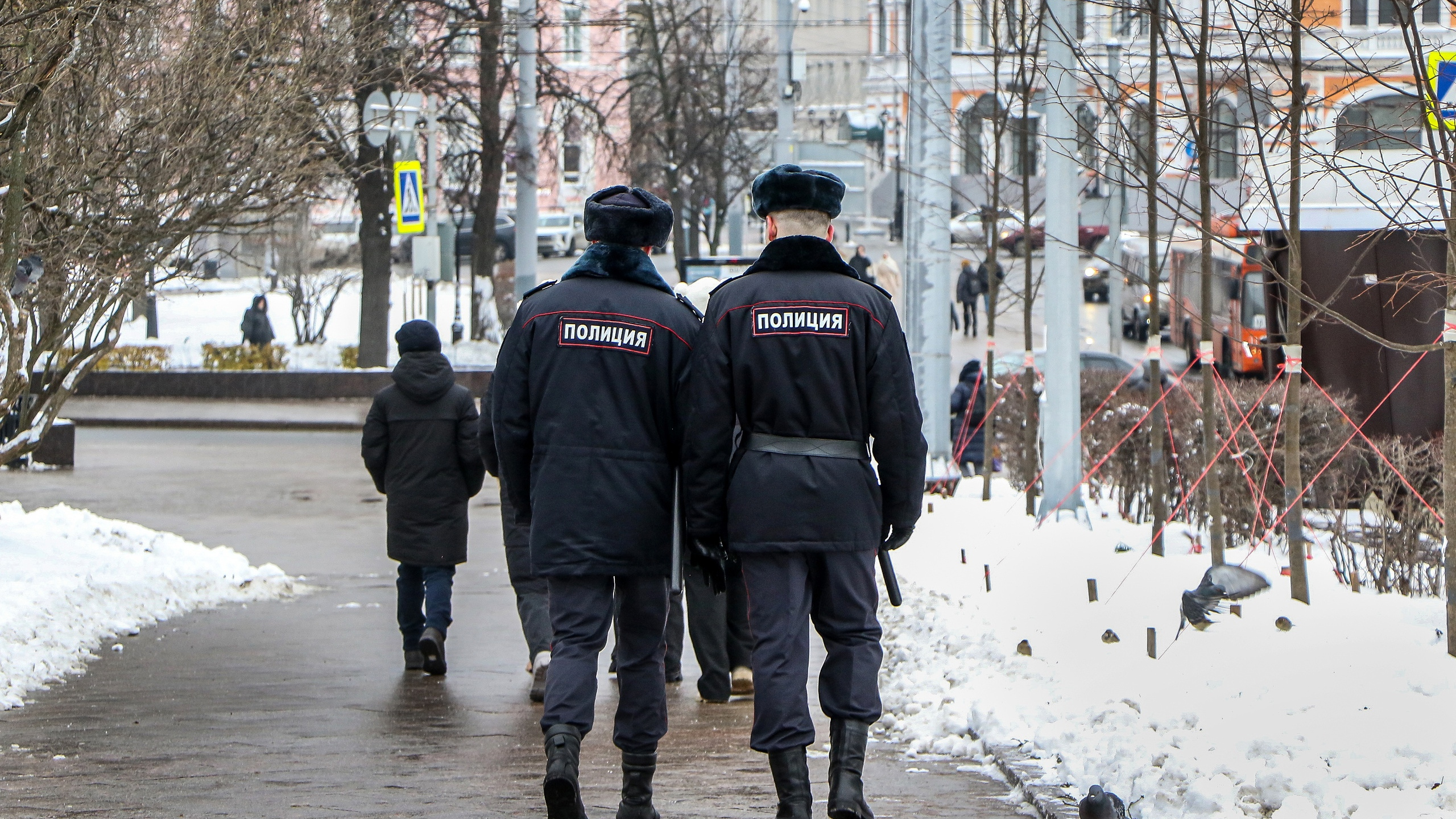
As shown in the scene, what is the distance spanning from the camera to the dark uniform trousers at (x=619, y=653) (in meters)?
Answer: 4.94

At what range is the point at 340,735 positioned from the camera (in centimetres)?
633

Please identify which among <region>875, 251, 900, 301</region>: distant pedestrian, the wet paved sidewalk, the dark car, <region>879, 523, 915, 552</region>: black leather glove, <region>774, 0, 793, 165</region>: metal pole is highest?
<region>774, 0, 793, 165</region>: metal pole

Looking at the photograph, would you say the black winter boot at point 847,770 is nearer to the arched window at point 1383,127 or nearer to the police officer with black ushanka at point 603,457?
the police officer with black ushanka at point 603,457

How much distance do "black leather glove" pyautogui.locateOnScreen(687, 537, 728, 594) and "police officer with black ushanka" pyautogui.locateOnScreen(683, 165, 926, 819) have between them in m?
0.03

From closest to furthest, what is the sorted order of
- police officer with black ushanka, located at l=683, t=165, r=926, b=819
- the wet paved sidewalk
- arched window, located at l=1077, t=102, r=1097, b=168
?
police officer with black ushanka, located at l=683, t=165, r=926, b=819 → the wet paved sidewalk → arched window, located at l=1077, t=102, r=1097, b=168

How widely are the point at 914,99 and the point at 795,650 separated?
9983 millimetres

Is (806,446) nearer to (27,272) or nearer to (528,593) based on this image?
(528,593)

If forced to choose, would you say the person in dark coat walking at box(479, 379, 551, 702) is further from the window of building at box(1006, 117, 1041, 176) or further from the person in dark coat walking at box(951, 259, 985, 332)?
the person in dark coat walking at box(951, 259, 985, 332)

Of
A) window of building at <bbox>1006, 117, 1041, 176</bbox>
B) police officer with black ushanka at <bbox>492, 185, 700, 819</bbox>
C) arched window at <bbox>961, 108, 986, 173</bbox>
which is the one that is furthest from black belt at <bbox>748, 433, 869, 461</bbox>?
arched window at <bbox>961, 108, 986, 173</bbox>

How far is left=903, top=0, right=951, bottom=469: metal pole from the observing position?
1406cm

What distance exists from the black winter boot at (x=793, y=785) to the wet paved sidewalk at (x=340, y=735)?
1.38ft

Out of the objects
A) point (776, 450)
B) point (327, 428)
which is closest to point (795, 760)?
point (776, 450)

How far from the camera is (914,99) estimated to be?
46.6ft

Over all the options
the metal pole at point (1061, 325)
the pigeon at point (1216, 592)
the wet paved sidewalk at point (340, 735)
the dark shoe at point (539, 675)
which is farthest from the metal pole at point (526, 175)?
the pigeon at point (1216, 592)
